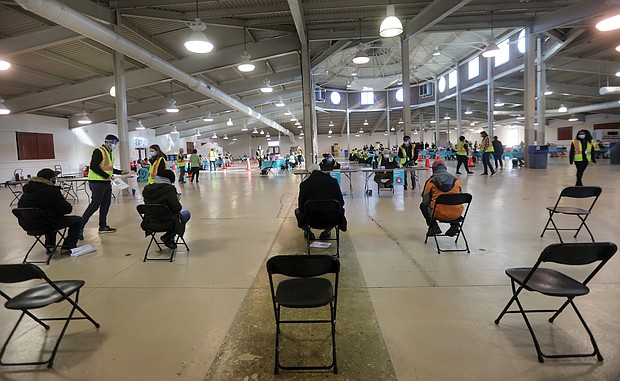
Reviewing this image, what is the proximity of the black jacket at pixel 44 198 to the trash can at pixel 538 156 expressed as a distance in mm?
17414

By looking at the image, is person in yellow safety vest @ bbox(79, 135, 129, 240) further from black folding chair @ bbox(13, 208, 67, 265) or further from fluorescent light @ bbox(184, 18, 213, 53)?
fluorescent light @ bbox(184, 18, 213, 53)

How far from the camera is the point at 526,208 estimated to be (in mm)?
6742

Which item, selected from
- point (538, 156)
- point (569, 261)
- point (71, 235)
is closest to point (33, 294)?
point (71, 235)

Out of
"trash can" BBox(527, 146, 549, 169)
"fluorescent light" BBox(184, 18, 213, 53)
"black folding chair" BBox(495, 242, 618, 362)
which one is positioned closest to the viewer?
"black folding chair" BBox(495, 242, 618, 362)

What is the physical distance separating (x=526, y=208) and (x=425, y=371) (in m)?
5.86

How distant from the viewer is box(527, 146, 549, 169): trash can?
51.7 ft

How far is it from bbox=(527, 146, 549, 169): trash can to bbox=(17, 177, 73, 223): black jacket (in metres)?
17.4

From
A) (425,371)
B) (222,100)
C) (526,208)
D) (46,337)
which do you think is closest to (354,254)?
(425,371)

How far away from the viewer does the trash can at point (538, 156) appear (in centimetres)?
1577

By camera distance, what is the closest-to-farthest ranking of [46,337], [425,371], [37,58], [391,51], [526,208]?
[425,371] < [46,337] < [526,208] < [37,58] < [391,51]

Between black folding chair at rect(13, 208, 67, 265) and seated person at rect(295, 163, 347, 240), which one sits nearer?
black folding chair at rect(13, 208, 67, 265)

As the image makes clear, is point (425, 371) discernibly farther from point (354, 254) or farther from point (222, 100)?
point (222, 100)

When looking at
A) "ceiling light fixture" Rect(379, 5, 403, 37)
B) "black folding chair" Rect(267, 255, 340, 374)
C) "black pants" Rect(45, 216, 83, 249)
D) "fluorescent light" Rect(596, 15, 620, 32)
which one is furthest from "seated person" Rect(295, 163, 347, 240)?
"fluorescent light" Rect(596, 15, 620, 32)

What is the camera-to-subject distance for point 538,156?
15875mm
